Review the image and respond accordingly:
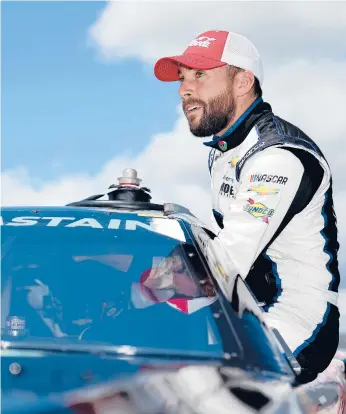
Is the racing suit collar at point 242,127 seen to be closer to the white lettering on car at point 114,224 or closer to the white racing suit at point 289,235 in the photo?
the white racing suit at point 289,235

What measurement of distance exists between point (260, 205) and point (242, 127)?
674mm

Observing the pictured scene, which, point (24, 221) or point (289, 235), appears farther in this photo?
point (289, 235)

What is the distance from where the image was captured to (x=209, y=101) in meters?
2.93

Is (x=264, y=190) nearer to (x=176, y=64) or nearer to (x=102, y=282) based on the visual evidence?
(x=102, y=282)

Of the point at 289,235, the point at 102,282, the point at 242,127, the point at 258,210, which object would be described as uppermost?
the point at 242,127

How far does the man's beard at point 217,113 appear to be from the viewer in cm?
292

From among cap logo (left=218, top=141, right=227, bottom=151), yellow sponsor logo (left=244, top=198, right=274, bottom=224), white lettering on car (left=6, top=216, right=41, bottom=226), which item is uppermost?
cap logo (left=218, top=141, right=227, bottom=151)

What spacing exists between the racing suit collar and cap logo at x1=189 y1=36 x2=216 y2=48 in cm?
37

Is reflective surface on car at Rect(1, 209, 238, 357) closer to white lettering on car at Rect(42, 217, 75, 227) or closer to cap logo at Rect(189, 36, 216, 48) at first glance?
white lettering on car at Rect(42, 217, 75, 227)

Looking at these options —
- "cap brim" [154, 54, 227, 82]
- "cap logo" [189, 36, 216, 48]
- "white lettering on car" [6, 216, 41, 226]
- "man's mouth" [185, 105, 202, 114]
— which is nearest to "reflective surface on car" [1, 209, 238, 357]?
"white lettering on car" [6, 216, 41, 226]

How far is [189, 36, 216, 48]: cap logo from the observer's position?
2.92 meters

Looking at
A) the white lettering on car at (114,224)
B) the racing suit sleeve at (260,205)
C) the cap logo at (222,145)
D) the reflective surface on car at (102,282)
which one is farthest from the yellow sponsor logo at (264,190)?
the cap logo at (222,145)

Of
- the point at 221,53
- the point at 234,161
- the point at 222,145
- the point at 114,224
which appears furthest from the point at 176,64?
the point at 114,224

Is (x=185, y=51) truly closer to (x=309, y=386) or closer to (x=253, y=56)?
(x=253, y=56)
